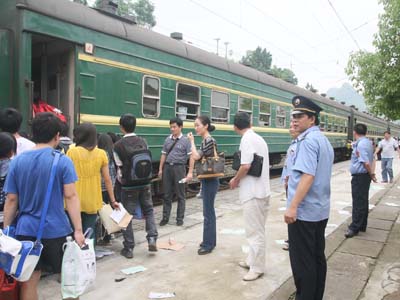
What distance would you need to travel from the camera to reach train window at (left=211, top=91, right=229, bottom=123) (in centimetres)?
903

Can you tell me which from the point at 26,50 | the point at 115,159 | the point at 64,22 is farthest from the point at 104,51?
the point at 115,159

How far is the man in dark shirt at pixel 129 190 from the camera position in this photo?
446 centimetres

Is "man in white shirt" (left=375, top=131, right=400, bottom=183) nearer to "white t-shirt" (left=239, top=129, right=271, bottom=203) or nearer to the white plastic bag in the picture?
"white t-shirt" (left=239, top=129, right=271, bottom=203)

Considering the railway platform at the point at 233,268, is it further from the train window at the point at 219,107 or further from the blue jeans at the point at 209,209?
the train window at the point at 219,107

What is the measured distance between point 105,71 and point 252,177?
11.0 ft

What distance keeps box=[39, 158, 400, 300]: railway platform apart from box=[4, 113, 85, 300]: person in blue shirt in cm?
110

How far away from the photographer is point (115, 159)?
451cm

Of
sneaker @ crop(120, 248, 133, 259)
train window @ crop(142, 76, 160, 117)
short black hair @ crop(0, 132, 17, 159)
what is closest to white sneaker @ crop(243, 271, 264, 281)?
sneaker @ crop(120, 248, 133, 259)

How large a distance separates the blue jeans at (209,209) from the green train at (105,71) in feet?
7.38

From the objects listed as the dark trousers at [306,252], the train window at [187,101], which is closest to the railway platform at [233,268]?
the dark trousers at [306,252]

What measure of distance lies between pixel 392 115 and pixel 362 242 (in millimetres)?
2382

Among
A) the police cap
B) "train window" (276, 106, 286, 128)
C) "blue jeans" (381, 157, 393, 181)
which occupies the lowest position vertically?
"blue jeans" (381, 157, 393, 181)

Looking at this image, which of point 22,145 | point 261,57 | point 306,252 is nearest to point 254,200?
point 306,252

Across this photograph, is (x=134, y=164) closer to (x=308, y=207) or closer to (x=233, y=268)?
(x=233, y=268)
